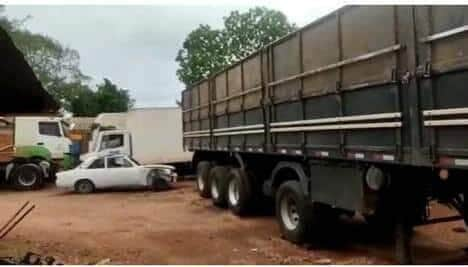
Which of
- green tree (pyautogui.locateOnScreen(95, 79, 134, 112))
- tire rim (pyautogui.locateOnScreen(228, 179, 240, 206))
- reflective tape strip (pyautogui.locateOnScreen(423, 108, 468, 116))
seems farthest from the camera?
green tree (pyautogui.locateOnScreen(95, 79, 134, 112))

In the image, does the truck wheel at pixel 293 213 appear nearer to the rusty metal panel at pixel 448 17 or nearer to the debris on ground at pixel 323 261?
the debris on ground at pixel 323 261

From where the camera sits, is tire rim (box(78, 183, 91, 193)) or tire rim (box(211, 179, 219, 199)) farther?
tire rim (box(78, 183, 91, 193))

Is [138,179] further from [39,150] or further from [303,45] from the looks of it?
[303,45]

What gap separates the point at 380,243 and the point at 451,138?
3.94 metres

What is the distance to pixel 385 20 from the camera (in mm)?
5820

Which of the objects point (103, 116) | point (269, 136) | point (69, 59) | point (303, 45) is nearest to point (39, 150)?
point (103, 116)

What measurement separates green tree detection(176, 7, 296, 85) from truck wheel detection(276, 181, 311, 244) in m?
36.1

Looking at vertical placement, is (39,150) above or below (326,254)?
above

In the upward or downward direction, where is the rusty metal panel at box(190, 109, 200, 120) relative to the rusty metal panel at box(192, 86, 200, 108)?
downward

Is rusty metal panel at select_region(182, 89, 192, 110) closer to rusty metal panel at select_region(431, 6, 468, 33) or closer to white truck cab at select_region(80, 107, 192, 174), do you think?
white truck cab at select_region(80, 107, 192, 174)

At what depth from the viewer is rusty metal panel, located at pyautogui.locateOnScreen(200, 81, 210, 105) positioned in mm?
13672

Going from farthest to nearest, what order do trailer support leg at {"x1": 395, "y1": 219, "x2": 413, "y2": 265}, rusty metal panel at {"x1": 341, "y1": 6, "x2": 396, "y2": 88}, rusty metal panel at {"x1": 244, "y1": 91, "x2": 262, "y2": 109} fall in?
rusty metal panel at {"x1": 244, "y1": 91, "x2": 262, "y2": 109}
trailer support leg at {"x1": 395, "y1": 219, "x2": 413, "y2": 265}
rusty metal panel at {"x1": 341, "y1": 6, "x2": 396, "y2": 88}

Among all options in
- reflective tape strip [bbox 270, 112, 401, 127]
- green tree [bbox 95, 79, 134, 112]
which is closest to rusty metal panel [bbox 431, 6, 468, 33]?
reflective tape strip [bbox 270, 112, 401, 127]

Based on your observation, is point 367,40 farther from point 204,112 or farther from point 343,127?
point 204,112
